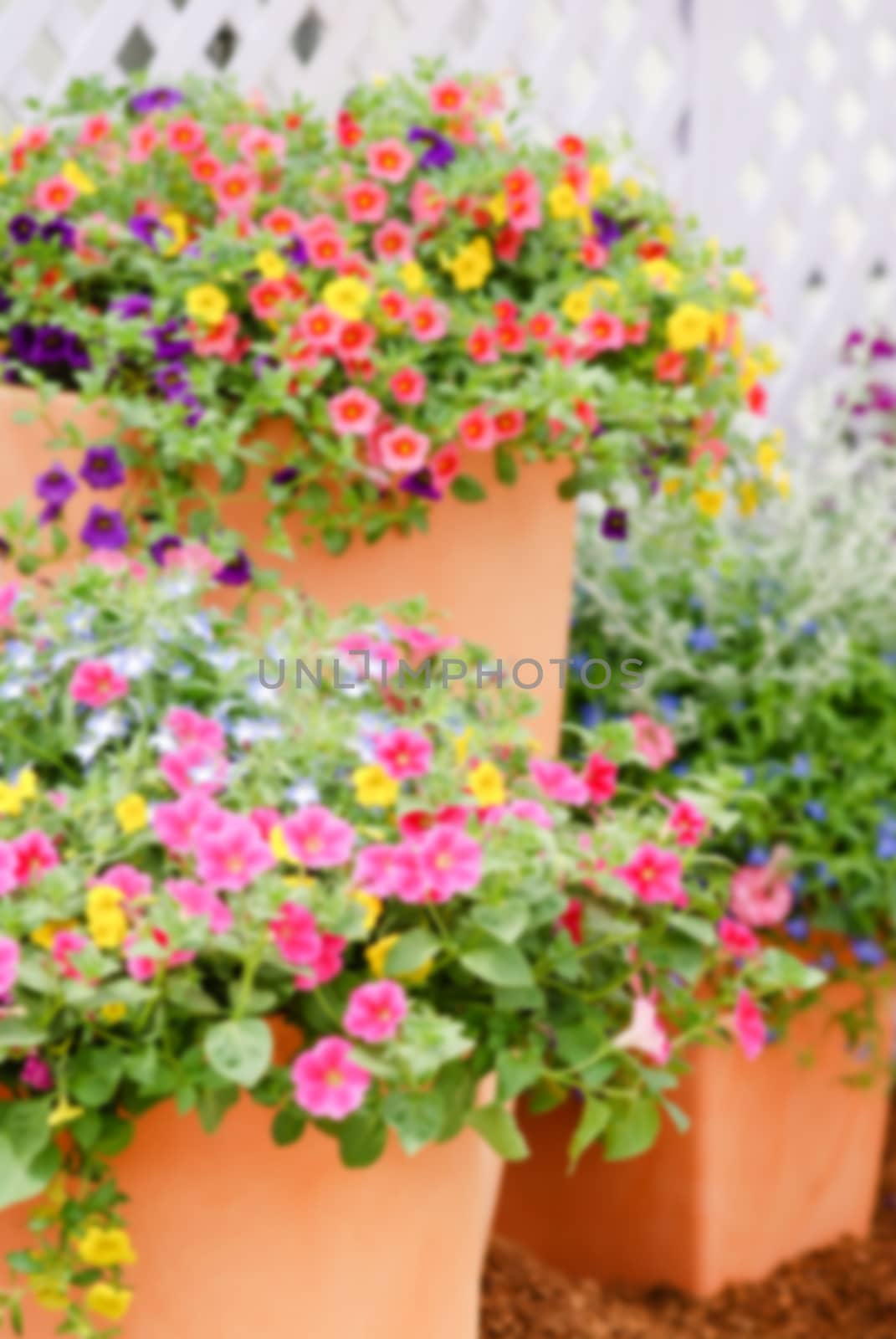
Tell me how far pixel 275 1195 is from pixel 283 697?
0.37m

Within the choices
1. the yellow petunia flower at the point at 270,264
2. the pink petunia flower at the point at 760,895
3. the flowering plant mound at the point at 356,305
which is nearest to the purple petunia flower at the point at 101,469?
the flowering plant mound at the point at 356,305

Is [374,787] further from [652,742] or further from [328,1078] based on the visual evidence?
[652,742]

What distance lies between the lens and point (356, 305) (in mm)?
1603

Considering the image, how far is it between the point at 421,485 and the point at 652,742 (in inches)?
13.8

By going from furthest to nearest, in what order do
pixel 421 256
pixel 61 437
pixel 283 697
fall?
pixel 421 256 < pixel 61 437 < pixel 283 697

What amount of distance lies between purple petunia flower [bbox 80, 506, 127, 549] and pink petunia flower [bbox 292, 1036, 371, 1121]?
26.7 inches

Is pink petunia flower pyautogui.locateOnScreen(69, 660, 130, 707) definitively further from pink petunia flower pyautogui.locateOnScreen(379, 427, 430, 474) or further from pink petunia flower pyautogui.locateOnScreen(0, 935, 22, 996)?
pink petunia flower pyautogui.locateOnScreen(379, 427, 430, 474)

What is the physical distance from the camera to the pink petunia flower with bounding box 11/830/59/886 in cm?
→ 108

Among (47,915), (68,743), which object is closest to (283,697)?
(68,743)

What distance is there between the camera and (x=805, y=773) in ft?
6.40

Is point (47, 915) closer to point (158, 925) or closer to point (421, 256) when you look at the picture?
point (158, 925)

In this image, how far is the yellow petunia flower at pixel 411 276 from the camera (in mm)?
1646

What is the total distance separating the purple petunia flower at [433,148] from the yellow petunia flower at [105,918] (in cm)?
101

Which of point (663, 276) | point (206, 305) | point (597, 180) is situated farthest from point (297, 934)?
point (597, 180)
